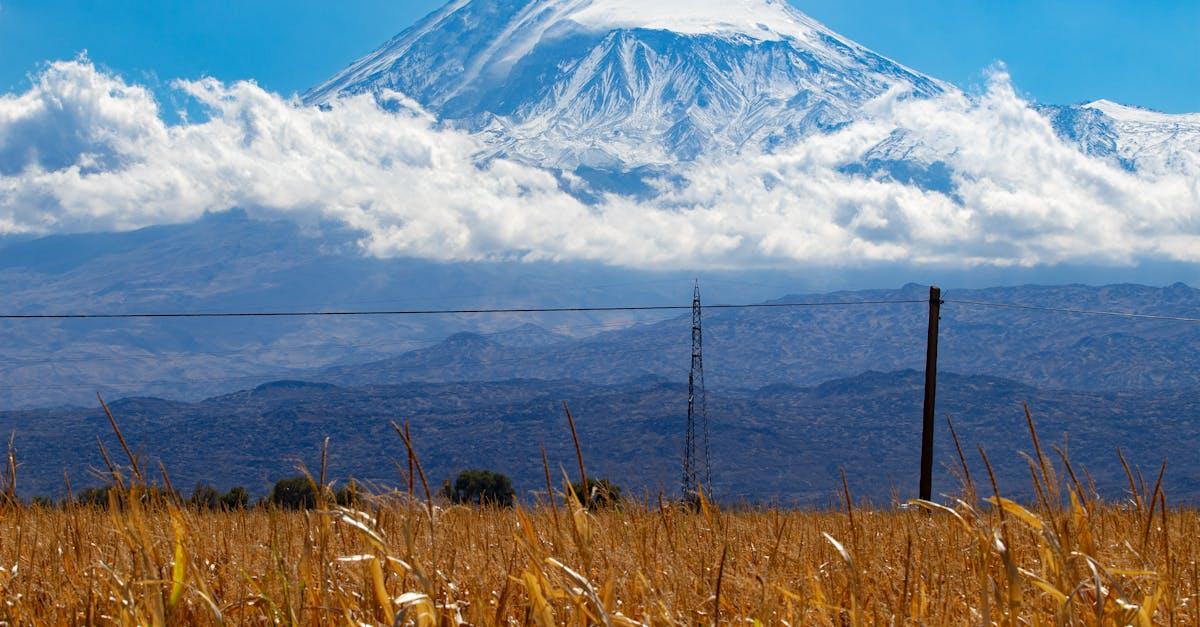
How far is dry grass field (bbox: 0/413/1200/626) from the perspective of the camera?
10.1 ft

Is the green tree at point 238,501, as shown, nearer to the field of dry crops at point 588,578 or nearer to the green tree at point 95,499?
the green tree at point 95,499

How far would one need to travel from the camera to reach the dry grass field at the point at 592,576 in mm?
3092

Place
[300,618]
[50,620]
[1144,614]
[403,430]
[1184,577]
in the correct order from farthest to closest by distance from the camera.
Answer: [1184,577] < [50,620] < [300,618] < [403,430] < [1144,614]

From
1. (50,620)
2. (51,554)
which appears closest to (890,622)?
(50,620)

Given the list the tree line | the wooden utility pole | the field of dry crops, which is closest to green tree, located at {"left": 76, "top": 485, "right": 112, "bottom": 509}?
the tree line

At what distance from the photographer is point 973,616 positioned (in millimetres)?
3631

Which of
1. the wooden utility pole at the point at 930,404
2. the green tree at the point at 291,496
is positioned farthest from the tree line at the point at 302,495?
the wooden utility pole at the point at 930,404

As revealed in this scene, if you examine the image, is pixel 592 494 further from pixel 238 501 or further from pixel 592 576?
pixel 238 501

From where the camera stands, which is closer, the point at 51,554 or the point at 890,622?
the point at 890,622

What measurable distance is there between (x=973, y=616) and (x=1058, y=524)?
2.58 feet

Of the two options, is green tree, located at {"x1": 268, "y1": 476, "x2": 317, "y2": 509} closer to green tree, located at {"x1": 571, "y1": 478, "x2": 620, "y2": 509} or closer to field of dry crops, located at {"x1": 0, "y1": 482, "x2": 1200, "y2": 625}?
field of dry crops, located at {"x1": 0, "y1": 482, "x2": 1200, "y2": 625}

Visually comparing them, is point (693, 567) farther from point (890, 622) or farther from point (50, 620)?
point (50, 620)

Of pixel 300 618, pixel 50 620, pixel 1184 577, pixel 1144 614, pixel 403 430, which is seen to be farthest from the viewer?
pixel 1184 577

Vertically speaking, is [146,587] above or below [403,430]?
below
